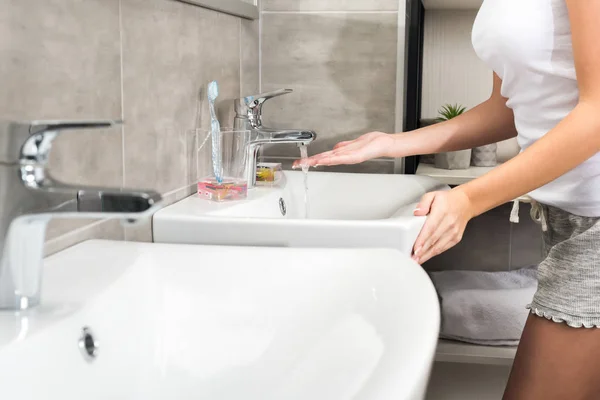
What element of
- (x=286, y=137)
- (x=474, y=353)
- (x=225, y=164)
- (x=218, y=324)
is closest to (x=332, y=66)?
(x=286, y=137)

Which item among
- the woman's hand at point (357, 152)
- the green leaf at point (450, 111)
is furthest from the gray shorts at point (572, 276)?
the green leaf at point (450, 111)

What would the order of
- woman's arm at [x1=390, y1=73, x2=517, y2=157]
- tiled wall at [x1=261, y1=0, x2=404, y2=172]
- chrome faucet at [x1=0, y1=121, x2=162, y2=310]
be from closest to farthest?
chrome faucet at [x1=0, y1=121, x2=162, y2=310] < woman's arm at [x1=390, y1=73, x2=517, y2=157] < tiled wall at [x1=261, y1=0, x2=404, y2=172]

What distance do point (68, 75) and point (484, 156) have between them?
52.3 inches

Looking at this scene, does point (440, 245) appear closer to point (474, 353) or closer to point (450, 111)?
point (474, 353)

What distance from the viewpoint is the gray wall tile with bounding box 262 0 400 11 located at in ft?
5.84

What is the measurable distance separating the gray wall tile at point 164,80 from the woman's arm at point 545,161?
1.45ft

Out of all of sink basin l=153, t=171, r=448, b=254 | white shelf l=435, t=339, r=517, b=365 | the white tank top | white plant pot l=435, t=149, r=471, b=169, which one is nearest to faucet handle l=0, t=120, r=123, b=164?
sink basin l=153, t=171, r=448, b=254

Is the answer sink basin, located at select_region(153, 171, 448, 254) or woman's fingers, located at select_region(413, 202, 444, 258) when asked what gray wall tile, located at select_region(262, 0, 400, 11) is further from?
woman's fingers, located at select_region(413, 202, 444, 258)

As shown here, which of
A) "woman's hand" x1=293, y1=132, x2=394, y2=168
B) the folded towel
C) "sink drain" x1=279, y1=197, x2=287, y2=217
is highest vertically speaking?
"woman's hand" x1=293, y1=132, x2=394, y2=168

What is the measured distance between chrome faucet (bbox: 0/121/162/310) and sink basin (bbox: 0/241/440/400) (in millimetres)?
31

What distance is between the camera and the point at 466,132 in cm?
135

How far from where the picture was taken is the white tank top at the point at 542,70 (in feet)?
3.44

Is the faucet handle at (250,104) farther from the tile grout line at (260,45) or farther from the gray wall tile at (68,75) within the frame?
the gray wall tile at (68,75)

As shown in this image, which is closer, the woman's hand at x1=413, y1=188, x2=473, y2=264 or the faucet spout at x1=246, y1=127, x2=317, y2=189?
the woman's hand at x1=413, y1=188, x2=473, y2=264
